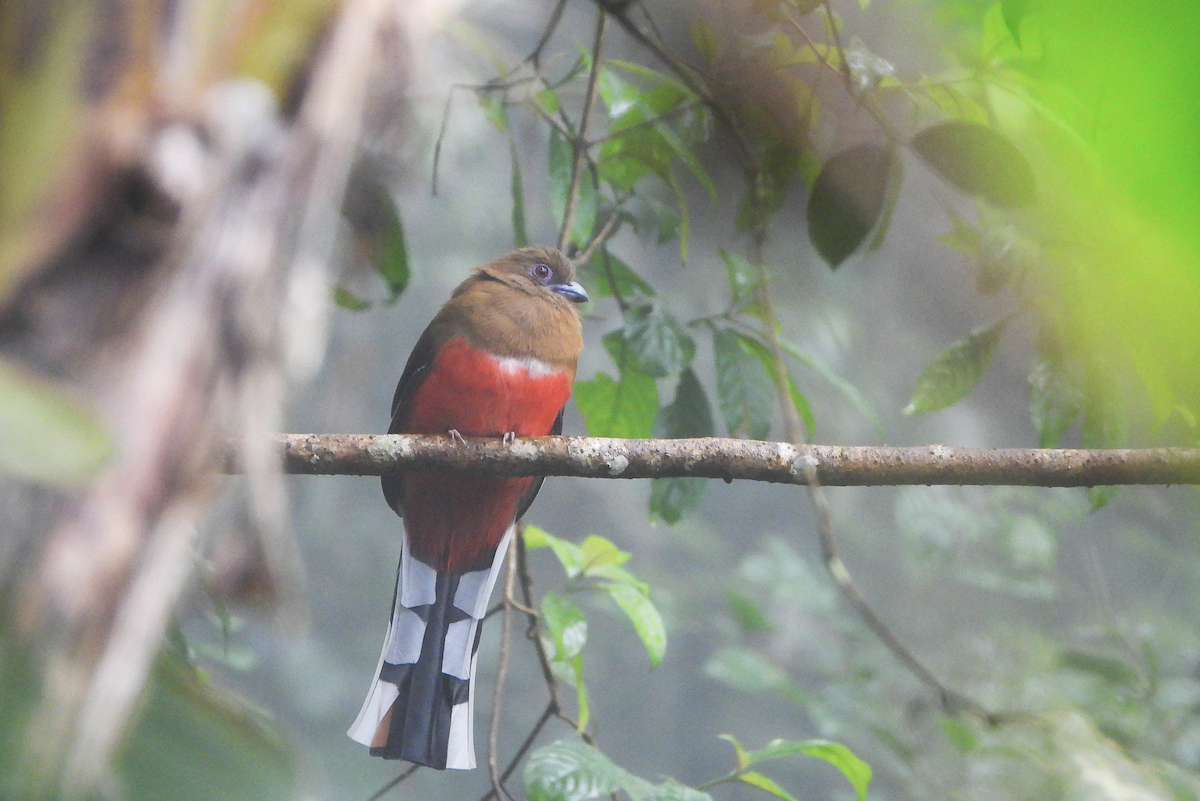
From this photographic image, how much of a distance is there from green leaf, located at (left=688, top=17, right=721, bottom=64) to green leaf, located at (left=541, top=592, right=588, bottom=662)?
102 cm

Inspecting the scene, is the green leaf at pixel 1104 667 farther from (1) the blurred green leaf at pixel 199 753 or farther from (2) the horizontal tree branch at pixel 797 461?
(1) the blurred green leaf at pixel 199 753

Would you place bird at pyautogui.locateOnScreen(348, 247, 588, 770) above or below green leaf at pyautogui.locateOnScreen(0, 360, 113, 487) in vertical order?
below

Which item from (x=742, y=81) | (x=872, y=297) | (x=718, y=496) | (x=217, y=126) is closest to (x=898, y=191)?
(x=742, y=81)

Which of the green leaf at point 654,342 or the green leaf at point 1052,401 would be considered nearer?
the green leaf at point 1052,401

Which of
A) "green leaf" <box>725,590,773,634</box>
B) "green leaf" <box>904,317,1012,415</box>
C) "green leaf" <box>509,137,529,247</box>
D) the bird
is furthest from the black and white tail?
"green leaf" <box>725,590,773,634</box>

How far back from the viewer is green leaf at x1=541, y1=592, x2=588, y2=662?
1.78 m

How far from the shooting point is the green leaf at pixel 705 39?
4.99 ft

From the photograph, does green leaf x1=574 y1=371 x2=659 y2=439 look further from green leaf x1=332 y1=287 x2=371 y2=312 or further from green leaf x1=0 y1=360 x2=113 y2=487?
green leaf x1=0 y1=360 x2=113 y2=487

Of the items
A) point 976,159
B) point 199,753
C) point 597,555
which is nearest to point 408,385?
point 597,555

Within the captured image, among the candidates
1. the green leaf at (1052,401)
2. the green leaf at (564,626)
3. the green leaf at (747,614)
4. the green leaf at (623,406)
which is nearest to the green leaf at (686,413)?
the green leaf at (623,406)

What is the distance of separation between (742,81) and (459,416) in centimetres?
105

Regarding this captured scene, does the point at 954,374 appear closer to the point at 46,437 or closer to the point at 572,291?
the point at 572,291

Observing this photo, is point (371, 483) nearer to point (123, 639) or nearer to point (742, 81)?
point (742, 81)

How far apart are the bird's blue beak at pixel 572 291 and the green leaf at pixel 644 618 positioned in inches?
33.5
